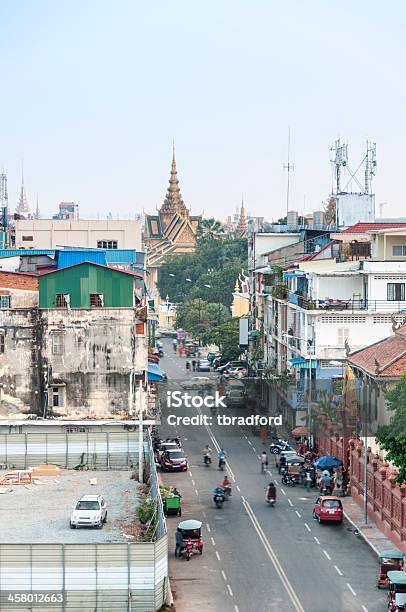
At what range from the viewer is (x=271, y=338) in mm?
109375

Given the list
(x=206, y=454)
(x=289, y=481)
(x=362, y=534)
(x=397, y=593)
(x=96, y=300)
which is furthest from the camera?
(x=206, y=454)

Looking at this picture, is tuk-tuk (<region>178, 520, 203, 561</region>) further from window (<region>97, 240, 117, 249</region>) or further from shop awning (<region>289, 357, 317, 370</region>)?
window (<region>97, 240, 117, 249</region>)

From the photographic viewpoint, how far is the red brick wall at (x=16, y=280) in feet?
249

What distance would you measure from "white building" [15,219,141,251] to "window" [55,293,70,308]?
3504 centimetres

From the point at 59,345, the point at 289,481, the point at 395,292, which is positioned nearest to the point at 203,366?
the point at 395,292

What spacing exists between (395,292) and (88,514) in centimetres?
3928

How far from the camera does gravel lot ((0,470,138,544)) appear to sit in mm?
52531

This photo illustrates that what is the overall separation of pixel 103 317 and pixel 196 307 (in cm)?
9217

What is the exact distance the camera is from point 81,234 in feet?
366

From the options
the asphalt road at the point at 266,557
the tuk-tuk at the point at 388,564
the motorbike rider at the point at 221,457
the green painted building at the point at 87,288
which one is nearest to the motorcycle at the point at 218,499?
the asphalt road at the point at 266,557

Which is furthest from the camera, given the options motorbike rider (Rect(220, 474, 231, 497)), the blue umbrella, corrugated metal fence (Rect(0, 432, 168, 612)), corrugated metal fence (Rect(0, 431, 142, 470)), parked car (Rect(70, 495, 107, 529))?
the blue umbrella

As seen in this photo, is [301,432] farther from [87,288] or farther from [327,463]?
[87,288]

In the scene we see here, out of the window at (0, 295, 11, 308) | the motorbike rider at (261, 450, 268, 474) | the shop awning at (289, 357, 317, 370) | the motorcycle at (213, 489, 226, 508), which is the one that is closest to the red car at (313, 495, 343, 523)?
the motorcycle at (213, 489, 226, 508)

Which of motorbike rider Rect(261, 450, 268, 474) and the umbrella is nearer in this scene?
motorbike rider Rect(261, 450, 268, 474)
